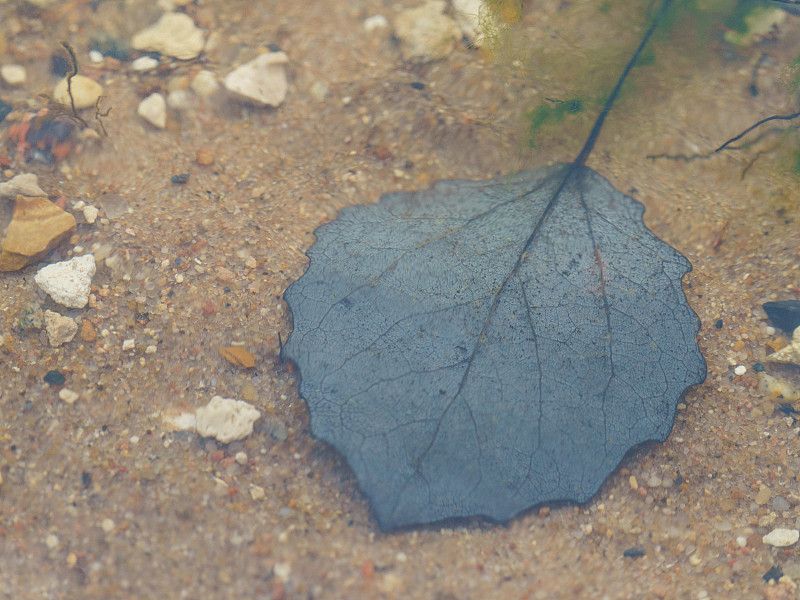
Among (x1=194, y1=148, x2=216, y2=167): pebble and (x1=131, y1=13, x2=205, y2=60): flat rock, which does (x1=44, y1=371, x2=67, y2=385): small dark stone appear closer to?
(x1=194, y1=148, x2=216, y2=167): pebble

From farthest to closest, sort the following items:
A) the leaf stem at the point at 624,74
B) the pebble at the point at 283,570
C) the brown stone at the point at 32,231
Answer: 1. the leaf stem at the point at 624,74
2. the brown stone at the point at 32,231
3. the pebble at the point at 283,570

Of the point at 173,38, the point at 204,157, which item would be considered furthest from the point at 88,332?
the point at 173,38

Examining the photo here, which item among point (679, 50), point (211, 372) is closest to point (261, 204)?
point (211, 372)

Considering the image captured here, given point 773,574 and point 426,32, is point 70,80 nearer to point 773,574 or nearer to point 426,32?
point 426,32

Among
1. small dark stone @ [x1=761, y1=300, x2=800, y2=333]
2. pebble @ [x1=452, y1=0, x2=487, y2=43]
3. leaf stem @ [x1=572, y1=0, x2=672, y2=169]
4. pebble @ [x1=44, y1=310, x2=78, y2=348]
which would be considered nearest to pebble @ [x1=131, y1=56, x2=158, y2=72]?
pebble @ [x1=44, y1=310, x2=78, y2=348]

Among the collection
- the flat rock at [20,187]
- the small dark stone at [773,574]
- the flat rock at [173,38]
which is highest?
the flat rock at [173,38]

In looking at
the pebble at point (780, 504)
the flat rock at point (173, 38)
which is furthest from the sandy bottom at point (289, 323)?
the flat rock at point (173, 38)

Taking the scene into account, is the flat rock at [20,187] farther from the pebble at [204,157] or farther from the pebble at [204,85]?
the pebble at [204,85]
